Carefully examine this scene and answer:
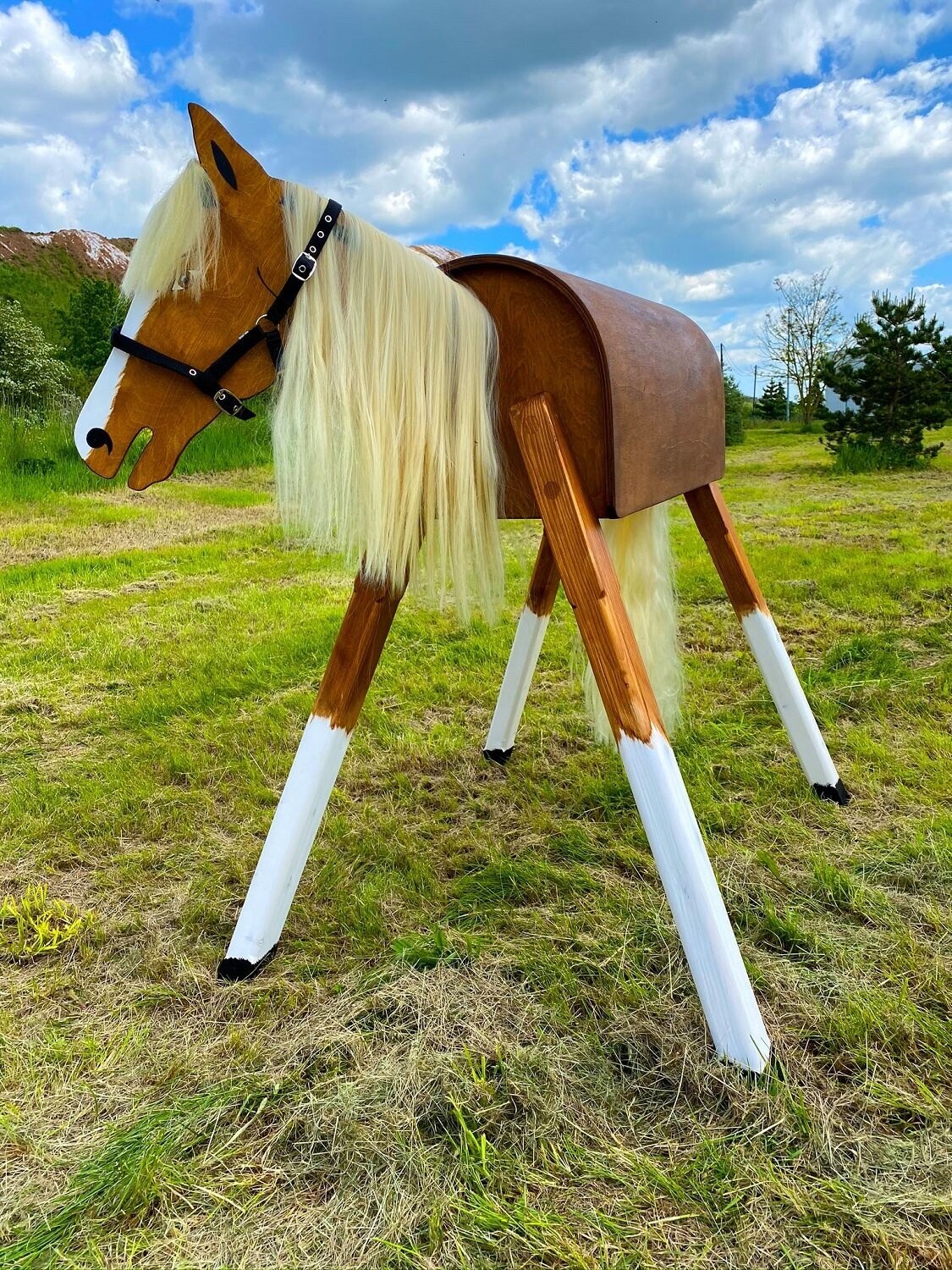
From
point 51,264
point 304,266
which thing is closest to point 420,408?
point 304,266

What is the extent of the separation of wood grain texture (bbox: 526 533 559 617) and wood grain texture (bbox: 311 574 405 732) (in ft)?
2.74

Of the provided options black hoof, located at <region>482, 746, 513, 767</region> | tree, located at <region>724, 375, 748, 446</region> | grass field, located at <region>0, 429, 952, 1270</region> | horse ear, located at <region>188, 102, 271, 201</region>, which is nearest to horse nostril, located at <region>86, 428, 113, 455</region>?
horse ear, located at <region>188, 102, 271, 201</region>

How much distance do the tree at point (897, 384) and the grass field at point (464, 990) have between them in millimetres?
7965

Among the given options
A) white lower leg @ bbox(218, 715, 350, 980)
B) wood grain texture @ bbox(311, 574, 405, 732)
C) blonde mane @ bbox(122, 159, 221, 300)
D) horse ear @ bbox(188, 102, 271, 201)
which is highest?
horse ear @ bbox(188, 102, 271, 201)

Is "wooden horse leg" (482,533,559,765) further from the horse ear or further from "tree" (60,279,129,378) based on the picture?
"tree" (60,279,129,378)

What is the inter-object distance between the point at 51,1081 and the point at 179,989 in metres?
0.29

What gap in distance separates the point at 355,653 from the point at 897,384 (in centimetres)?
1076

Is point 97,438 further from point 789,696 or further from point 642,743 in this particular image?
point 789,696

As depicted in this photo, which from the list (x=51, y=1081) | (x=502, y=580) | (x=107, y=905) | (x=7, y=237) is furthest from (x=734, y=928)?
(x=7, y=237)

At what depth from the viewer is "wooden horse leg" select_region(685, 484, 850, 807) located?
88.2 inches

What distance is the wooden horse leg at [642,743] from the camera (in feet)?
4.53

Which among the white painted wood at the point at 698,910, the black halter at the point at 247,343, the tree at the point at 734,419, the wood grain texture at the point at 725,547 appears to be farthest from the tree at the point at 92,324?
the white painted wood at the point at 698,910

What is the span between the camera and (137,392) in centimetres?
155

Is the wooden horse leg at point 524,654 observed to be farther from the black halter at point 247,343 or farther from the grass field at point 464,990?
the black halter at point 247,343
